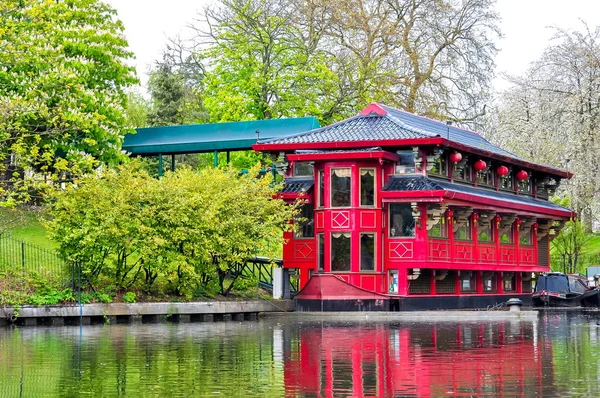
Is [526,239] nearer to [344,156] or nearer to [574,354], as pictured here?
[344,156]

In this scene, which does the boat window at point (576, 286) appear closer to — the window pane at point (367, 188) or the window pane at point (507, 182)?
the window pane at point (507, 182)

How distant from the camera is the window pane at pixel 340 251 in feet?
151

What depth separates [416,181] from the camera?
151ft

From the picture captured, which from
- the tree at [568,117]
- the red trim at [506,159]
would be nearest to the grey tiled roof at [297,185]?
the red trim at [506,159]

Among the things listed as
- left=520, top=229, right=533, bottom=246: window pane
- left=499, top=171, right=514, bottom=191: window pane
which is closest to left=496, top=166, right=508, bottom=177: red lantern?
left=499, top=171, right=514, bottom=191: window pane

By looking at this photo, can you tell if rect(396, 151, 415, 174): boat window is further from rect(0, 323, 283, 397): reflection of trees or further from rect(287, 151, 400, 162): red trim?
rect(0, 323, 283, 397): reflection of trees

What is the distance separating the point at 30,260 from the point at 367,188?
1372 centimetres

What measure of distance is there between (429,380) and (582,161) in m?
57.0

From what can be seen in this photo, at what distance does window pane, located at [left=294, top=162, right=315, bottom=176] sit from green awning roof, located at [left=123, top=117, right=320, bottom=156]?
5254mm

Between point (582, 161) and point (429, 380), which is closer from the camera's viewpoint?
point (429, 380)

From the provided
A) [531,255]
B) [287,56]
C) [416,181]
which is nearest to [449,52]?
[287,56]

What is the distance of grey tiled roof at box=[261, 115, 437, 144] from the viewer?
152 ft

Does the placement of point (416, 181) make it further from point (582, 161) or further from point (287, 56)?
point (582, 161)

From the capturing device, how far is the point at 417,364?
71.5 ft
